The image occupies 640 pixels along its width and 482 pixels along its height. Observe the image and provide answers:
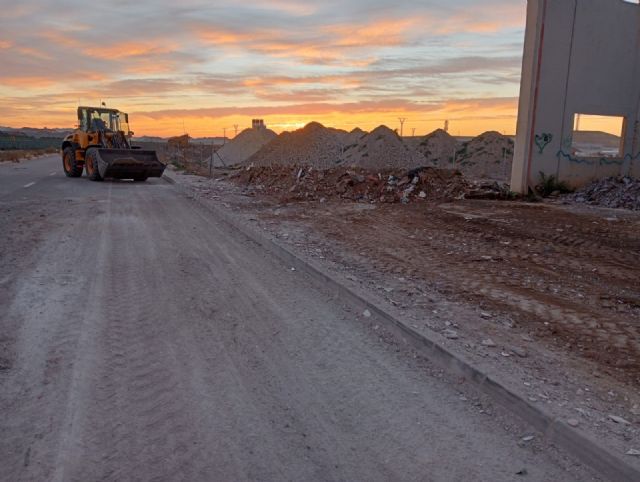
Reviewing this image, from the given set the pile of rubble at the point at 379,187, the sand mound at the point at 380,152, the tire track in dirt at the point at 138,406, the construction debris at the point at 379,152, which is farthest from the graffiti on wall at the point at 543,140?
the sand mound at the point at 380,152

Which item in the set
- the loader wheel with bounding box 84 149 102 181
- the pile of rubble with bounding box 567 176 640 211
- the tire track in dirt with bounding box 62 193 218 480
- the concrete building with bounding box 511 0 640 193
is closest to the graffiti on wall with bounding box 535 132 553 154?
the concrete building with bounding box 511 0 640 193

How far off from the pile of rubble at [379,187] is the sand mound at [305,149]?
20849mm

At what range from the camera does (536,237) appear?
34.0ft

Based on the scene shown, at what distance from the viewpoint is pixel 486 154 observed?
43.1 m

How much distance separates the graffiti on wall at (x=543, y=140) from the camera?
18234 millimetres

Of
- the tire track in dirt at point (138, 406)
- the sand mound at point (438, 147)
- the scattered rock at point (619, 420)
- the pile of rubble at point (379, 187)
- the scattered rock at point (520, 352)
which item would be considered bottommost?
the tire track in dirt at point (138, 406)

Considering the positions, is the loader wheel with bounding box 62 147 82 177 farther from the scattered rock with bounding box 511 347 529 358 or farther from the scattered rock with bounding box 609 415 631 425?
the scattered rock with bounding box 609 415 631 425

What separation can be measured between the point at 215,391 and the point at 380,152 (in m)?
35.7

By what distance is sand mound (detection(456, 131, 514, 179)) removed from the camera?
41.0 meters

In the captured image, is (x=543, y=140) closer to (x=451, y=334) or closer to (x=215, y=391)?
(x=451, y=334)

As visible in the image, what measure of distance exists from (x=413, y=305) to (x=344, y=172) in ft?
42.5

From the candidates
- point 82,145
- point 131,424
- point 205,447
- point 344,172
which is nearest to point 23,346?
point 131,424

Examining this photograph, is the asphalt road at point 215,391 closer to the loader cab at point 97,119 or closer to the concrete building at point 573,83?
the concrete building at point 573,83

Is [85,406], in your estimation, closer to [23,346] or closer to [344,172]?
[23,346]
